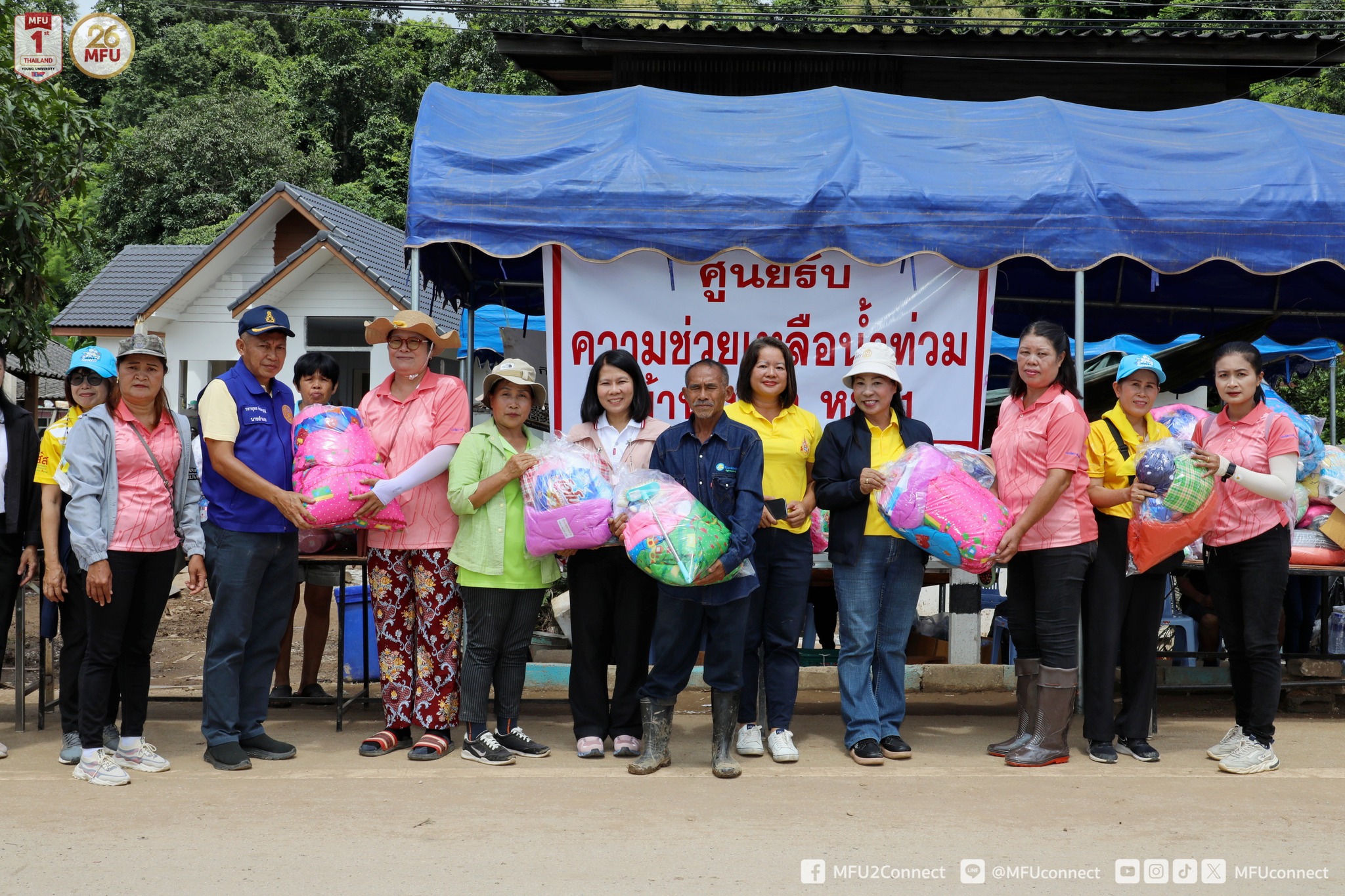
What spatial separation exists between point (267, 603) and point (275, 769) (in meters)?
0.76

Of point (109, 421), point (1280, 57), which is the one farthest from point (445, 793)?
point (1280, 57)

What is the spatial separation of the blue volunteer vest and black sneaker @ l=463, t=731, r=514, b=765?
133cm

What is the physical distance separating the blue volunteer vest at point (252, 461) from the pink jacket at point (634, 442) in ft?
4.44

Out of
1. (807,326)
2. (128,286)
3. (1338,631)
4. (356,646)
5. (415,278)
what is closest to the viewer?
(415,278)

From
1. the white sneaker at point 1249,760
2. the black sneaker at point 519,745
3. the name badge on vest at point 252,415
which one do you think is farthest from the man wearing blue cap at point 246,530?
the white sneaker at point 1249,760

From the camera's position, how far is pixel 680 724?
6.21m

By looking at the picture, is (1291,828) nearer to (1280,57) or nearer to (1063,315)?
(1063,315)

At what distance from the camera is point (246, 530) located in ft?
16.9

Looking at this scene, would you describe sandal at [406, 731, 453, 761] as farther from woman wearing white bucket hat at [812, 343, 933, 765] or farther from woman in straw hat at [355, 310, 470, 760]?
woman wearing white bucket hat at [812, 343, 933, 765]


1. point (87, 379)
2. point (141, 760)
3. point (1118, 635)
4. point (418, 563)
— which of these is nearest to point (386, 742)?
point (418, 563)

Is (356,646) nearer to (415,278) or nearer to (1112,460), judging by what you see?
(415,278)

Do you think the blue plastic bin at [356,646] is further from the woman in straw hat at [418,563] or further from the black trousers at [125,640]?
the black trousers at [125,640]

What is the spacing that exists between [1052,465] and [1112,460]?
47 centimetres

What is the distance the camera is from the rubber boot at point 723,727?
5.11 meters
